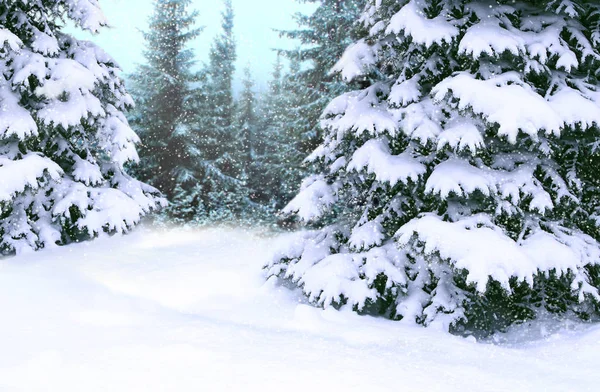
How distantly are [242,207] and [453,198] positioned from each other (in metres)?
15.1

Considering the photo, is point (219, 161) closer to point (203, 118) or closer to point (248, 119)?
point (203, 118)

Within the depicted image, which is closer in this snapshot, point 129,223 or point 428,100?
point 428,100

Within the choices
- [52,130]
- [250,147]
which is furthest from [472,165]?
[250,147]

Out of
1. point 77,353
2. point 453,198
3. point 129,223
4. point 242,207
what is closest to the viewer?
point 77,353

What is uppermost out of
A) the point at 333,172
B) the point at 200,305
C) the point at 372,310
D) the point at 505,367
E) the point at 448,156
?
the point at 448,156

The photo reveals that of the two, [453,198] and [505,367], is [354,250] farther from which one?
[505,367]

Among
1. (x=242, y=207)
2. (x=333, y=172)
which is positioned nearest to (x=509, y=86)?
(x=333, y=172)

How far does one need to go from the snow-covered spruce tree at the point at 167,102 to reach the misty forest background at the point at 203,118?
0.04 m

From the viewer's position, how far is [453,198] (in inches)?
235

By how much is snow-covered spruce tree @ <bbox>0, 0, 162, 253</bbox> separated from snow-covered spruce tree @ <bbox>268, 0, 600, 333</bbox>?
475 cm

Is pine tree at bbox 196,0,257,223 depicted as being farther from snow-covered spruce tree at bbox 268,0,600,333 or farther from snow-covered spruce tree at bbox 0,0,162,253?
snow-covered spruce tree at bbox 268,0,600,333

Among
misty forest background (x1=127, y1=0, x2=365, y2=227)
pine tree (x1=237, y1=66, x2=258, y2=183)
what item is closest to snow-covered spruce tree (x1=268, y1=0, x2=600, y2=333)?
misty forest background (x1=127, y1=0, x2=365, y2=227)

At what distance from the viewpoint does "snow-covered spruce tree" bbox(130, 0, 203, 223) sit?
18984 mm

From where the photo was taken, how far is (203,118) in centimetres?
2153
